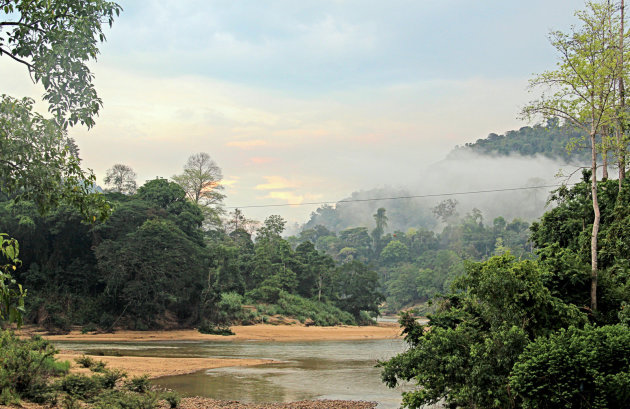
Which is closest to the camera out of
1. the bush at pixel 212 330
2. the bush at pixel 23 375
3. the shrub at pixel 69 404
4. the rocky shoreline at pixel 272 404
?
the shrub at pixel 69 404

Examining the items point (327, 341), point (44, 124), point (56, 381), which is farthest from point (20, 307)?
point (327, 341)

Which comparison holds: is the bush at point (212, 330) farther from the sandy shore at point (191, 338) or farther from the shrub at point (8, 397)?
the shrub at point (8, 397)

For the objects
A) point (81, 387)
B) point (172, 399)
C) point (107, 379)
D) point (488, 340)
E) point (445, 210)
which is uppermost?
point (445, 210)

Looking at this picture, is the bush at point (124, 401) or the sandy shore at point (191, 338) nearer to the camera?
the bush at point (124, 401)

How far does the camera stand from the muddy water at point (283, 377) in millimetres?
16328

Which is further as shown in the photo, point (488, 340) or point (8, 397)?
point (488, 340)

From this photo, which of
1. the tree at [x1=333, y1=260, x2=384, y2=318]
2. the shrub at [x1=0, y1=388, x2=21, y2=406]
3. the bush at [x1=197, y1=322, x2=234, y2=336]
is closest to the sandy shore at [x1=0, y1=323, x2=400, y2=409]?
the shrub at [x1=0, y1=388, x2=21, y2=406]

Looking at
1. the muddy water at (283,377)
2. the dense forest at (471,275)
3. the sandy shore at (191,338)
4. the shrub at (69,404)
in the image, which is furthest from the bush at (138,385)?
the sandy shore at (191,338)

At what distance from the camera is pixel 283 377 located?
20.3m

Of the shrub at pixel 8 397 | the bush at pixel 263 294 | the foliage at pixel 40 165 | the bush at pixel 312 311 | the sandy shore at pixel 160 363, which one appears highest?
the foliage at pixel 40 165

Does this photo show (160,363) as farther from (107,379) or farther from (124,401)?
(124,401)

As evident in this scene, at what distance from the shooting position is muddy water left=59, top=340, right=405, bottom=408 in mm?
16328

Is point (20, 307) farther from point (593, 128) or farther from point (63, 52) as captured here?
point (593, 128)

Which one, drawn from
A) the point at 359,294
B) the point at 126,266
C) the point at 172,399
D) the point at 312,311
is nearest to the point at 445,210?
the point at 359,294
